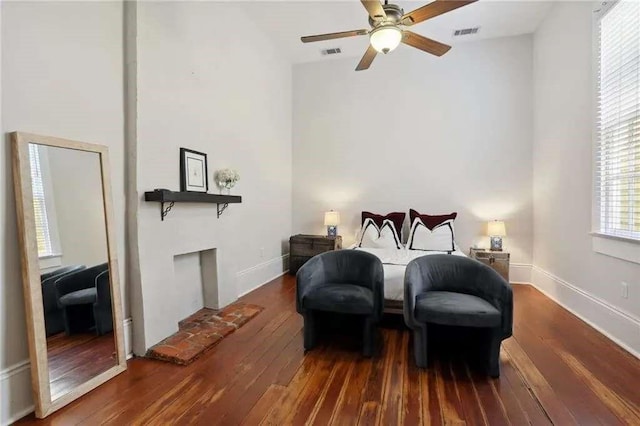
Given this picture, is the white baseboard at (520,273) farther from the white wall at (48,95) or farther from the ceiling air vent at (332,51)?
the white wall at (48,95)

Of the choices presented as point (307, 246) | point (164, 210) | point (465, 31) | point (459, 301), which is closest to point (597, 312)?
point (459, 301)

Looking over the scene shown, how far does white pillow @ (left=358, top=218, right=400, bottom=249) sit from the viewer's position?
4512mm

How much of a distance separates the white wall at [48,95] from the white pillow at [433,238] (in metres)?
3.58

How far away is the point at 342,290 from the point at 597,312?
2.47 meters

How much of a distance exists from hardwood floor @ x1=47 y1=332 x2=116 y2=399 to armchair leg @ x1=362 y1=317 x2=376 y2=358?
1861 millimetres

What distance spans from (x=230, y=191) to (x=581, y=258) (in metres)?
3.96

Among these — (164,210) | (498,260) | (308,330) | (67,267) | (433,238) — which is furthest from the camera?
(433,238)

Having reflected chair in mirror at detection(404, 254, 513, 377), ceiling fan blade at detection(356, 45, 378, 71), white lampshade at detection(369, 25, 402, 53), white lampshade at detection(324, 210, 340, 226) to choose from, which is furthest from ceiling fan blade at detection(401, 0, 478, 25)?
white lampshade at detection(324, 210, 340, 226)

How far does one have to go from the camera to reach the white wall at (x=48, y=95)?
5.67 feet

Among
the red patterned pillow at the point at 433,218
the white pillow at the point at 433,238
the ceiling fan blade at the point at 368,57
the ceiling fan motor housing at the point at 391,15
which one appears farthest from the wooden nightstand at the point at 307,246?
the ceiling fan motor housing at the point at 391,15

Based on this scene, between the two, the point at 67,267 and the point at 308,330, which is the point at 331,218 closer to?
the point at 308,330

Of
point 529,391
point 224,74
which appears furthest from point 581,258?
point 224,74

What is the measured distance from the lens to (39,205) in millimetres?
1864

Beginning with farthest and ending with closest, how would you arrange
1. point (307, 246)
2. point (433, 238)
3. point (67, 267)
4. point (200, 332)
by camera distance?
point (307, 246), point (433, 238), point (200, 332), point (67, 267)
